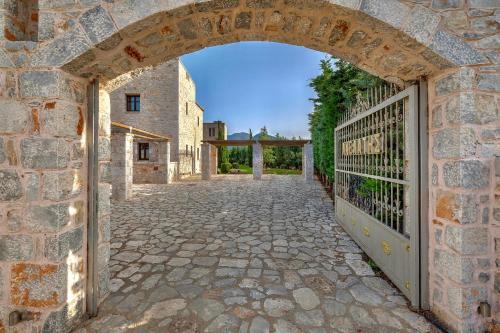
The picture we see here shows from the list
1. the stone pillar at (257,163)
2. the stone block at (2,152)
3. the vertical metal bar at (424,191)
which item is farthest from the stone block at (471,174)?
the stone pillar at (257,163)

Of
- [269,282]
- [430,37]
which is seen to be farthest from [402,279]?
[430,37]

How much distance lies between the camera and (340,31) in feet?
7.02

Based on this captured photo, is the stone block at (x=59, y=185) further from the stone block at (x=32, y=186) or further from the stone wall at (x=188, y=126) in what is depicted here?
the stone wall at (x=188, y=126)

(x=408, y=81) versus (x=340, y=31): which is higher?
(x=340, y=31)

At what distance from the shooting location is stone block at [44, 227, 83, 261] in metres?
1.90

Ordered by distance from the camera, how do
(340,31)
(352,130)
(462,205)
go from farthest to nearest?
(352,130) < (340,31) < (462,205)

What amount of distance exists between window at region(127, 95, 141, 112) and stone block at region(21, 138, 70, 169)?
17104 mm

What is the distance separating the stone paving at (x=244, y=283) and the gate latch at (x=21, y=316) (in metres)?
0.42

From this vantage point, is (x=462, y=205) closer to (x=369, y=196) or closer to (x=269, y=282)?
(x=369, y=196)

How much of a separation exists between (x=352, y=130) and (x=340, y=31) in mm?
2447

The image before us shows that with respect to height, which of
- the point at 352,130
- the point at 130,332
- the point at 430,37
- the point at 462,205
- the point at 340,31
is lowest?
the point at 130,332

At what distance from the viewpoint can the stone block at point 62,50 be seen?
1.90m

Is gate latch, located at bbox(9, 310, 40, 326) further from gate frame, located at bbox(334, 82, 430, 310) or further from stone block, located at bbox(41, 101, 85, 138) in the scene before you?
gate frame, located at bbox(334, 82, 430, 310)

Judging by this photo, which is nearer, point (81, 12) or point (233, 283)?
point (81, 12)
